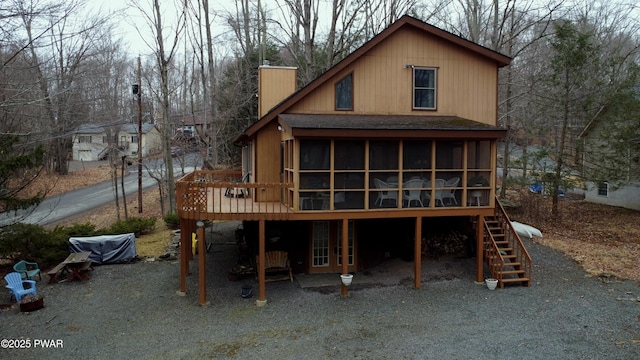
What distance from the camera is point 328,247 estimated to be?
13.8 meters

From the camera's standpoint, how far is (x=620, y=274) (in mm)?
12859

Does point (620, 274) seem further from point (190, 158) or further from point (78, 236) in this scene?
point (190, 158)

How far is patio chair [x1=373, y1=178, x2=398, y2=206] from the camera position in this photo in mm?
11633

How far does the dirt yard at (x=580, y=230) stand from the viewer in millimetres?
14086

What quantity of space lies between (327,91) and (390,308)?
264 inches

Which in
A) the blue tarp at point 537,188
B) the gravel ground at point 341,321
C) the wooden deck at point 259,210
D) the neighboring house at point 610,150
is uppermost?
the neighboring house at point 610,150

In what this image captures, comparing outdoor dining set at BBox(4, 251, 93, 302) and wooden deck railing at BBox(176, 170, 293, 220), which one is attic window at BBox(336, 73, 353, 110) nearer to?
wooden deck railing at BBox(176, 170, 293, 220)

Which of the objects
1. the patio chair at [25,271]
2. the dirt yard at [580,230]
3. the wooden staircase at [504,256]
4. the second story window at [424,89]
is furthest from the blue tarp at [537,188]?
the patio chair at [25,271]

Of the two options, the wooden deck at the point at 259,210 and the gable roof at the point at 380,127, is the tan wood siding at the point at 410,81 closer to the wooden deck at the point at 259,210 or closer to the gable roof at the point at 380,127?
the gable roof at the point at 380,127

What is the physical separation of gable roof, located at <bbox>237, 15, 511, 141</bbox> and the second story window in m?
1.19

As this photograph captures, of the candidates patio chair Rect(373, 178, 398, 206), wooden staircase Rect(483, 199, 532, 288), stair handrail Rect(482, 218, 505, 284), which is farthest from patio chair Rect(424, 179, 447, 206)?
wooden staircase Rect(483, 199, 532, 288)

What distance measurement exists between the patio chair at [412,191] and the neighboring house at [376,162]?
28 mm

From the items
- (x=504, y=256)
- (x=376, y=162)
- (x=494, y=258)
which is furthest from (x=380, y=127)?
(x=504, y=256)

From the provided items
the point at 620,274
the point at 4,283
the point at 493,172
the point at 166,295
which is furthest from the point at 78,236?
the point at 620,274
